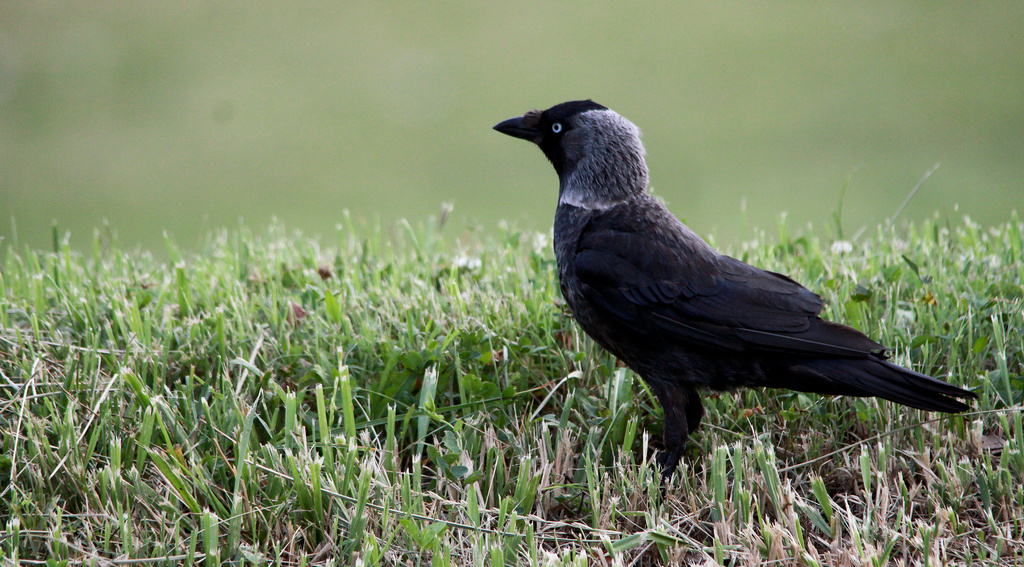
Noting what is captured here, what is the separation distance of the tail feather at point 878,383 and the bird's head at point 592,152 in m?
1.18

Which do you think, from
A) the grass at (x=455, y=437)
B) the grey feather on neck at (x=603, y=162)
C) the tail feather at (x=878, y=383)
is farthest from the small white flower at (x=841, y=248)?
the tail feather at (x=878, y=383)

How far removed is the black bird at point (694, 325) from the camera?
2.79 meters

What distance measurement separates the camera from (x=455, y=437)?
9.61 feet

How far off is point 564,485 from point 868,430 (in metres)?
1.25

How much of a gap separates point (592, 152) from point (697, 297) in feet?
3.30

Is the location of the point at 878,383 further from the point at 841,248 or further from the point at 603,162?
the point at 841,248

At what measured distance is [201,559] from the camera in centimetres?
237

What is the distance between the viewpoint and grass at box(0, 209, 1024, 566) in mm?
2443

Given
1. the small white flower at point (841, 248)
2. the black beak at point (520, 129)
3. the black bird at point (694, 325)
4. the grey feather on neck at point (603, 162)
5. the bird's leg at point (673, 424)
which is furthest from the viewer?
the small white flower at point (841, 248)

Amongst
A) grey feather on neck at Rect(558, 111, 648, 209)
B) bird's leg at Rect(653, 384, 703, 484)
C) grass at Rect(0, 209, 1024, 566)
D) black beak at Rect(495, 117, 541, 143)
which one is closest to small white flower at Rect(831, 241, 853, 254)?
grass at Rect(0, 209, 1024, 566)

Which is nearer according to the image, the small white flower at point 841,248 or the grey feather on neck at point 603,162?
the grey feather on neck at point 603,162

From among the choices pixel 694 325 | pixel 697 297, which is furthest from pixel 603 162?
pixel 694 325

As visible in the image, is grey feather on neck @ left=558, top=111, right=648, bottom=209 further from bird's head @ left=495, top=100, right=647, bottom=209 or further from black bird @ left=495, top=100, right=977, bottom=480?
black bird @ left=495, top=100, right=977, bottom=480

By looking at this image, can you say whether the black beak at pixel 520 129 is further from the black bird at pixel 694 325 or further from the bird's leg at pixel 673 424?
the bird's leg at pixel 673 424
